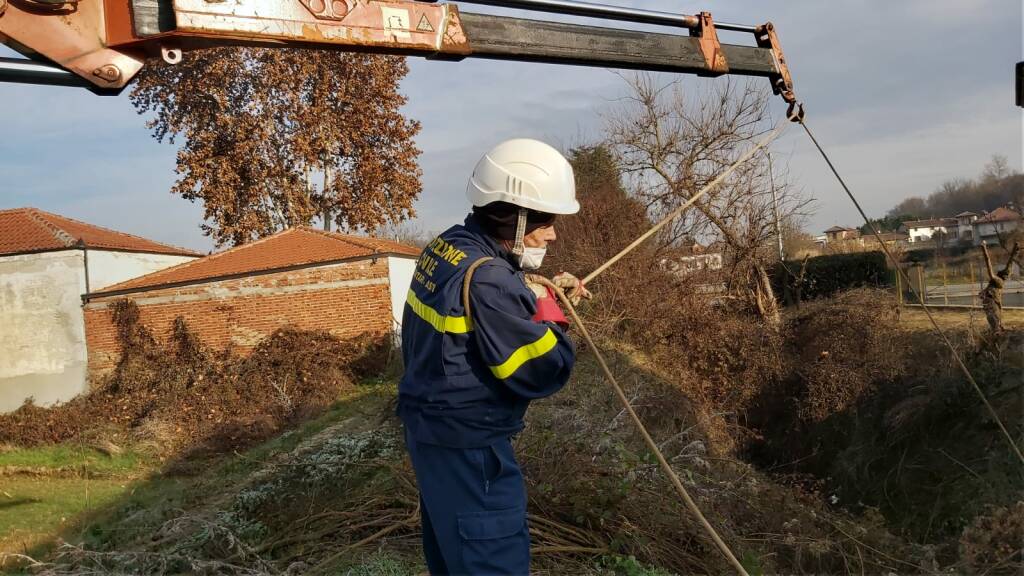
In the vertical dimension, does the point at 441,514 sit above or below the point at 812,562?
above

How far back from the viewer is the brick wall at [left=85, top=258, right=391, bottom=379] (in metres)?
17.2

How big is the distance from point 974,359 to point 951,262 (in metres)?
18.2

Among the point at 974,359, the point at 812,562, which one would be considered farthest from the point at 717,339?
the point at 812,562

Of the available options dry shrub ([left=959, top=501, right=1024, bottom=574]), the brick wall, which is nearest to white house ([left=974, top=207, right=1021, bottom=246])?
dry shrub ([left=959, top=501, right=1024, bottom=574])

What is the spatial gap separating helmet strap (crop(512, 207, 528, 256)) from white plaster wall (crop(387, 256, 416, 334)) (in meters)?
14.3

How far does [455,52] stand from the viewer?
3596 millimetres

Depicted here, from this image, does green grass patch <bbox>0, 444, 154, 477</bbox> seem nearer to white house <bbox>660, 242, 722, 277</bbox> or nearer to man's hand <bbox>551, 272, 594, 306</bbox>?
white house <bbox>660, 242, 722, 277</bbox>

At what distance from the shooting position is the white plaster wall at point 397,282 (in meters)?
17.2

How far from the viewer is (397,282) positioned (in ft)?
58.3

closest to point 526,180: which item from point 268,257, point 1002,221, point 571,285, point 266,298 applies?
point 571,285

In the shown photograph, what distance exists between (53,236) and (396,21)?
2027 centimetres

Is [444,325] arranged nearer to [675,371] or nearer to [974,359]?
[974,359]

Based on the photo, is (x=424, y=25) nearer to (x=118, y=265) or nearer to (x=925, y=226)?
(x=118, y=265)

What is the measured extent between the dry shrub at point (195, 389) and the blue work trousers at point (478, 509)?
43.4 feet
